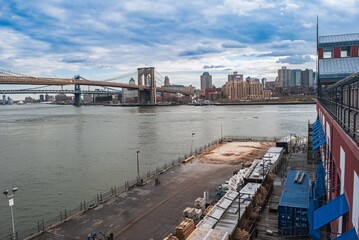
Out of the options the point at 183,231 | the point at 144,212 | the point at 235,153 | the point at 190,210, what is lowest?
the point at 235,153

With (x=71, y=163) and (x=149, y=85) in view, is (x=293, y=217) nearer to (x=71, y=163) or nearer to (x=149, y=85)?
(x=71, y=163)

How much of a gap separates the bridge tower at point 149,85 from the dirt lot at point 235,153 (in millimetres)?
96402

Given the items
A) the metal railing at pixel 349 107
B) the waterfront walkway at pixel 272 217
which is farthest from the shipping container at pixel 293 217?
the metal railing at pixel 349 107

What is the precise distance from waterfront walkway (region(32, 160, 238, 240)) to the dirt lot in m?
6.13

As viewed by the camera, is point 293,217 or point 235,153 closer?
point 293,217

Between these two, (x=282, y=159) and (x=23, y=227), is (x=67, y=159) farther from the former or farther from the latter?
(x=282, y=159)

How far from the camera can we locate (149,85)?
457 ft

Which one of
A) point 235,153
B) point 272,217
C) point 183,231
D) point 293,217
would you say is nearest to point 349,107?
point 183,231

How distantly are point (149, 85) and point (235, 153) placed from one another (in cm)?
11174

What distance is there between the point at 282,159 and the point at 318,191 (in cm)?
1271

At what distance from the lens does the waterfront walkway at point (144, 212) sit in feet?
41.7

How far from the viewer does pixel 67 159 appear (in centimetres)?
3022

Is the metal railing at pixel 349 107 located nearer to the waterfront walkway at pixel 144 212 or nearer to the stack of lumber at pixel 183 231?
the stack of lumber at pixel 183 231

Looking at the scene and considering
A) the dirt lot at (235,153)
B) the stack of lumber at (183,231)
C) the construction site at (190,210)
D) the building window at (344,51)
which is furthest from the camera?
the dirt lot at (235,153)
